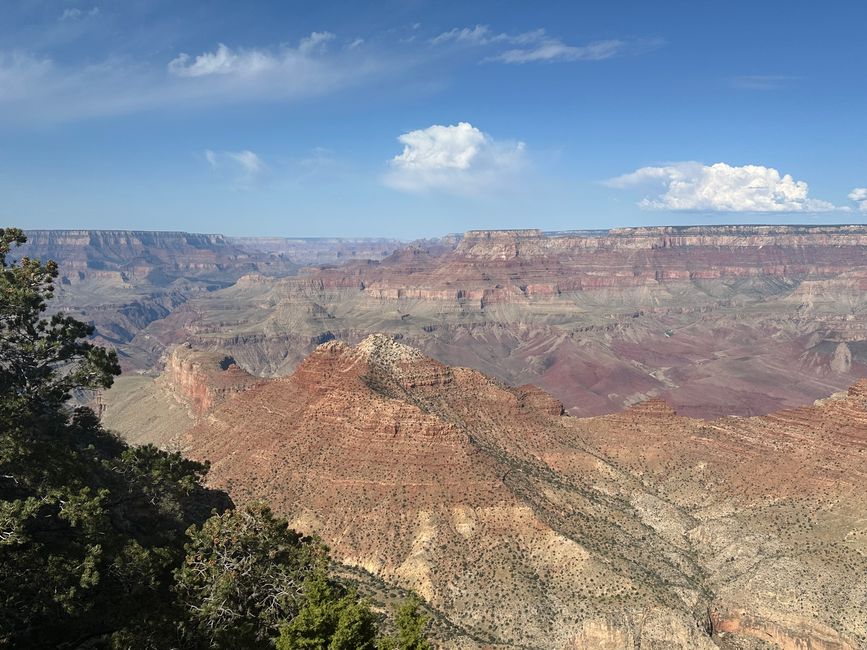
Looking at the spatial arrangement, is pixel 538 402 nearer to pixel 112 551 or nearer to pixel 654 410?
pixel 654 410

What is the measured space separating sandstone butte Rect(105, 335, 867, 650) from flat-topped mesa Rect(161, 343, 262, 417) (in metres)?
36.6

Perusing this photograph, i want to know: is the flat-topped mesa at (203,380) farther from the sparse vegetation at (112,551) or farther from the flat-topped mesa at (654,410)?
the sparse vegetation at (112,551)

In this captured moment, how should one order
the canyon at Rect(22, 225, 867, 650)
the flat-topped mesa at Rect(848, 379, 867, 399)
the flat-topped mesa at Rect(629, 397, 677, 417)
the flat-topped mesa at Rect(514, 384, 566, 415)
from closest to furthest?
the canyon at Rect(22, 225, 867, 650), the flat-topped mesa at Rect(848, 379, 867, 399), the flat-topped mesa at Rect(629, 397, 677, 417), the flat-topped mesa at Rect(514, 384, 566, 415)

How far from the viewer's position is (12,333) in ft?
116

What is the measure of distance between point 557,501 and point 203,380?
9513cm

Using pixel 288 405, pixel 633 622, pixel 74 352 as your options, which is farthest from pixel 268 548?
pixel 288 405

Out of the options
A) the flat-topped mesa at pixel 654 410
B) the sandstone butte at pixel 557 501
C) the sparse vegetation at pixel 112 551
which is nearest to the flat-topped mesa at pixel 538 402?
the sandstone butte at pixel 557 501

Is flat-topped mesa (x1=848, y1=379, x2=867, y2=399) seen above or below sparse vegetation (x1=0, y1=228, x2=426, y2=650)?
below

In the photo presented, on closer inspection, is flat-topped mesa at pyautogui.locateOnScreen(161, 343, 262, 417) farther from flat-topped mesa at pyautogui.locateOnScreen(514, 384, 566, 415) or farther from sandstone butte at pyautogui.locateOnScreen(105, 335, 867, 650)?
flat-topped mesa at pyautogui.locateOnScreen(514, 384, 566, 415)

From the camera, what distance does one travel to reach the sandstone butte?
2069 inches

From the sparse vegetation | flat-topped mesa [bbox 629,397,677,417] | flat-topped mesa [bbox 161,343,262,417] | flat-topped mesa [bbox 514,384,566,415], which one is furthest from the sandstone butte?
flat-topped mesa [bbox 161,343,262,417]

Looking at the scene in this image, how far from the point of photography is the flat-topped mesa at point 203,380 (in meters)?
127

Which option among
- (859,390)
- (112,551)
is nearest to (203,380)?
(112,551)

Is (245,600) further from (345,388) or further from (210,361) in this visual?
(210,361)
